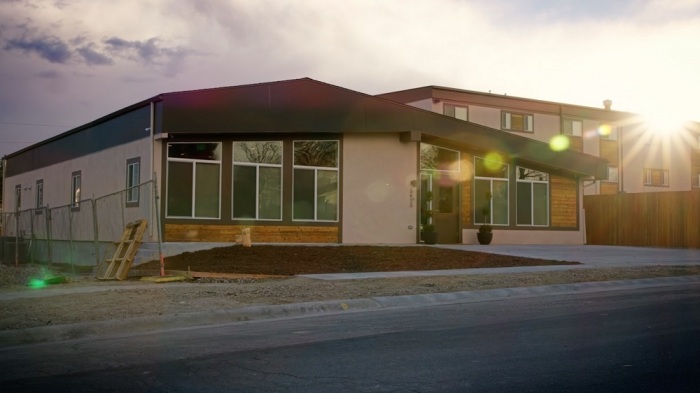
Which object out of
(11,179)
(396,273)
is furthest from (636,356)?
(11,179)

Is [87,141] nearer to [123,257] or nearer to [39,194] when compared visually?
[39,194]

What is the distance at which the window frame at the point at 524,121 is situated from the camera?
40.1 metres

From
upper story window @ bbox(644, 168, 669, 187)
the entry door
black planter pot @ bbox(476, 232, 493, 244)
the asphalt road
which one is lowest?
the asphalt road

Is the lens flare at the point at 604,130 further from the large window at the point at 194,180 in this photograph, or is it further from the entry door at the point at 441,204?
the large window at the point at 194,180

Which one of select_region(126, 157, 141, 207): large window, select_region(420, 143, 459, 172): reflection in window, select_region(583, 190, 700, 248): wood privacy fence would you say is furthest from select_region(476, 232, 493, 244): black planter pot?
select_region(126, 157, 141, 207): large window

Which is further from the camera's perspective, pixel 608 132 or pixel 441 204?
pixel 608 132

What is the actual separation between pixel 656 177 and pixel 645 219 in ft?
59.7

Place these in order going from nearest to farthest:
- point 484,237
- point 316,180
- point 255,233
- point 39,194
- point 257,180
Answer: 1. point 255,233
2. point 257,180
3. point 316,180
4. point 484,237
5. point 39,194

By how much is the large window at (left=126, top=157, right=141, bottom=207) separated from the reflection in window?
1016cm

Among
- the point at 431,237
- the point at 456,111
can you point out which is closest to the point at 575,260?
the point at 431,237

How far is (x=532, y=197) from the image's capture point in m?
30.2

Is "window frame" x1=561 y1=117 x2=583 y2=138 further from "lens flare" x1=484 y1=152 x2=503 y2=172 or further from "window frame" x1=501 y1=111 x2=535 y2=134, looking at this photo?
"lens flare" x1=484 y1=152 x2=503 y2=172

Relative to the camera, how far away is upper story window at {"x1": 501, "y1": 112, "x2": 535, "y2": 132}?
132 feet

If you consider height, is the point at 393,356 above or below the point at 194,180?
below
